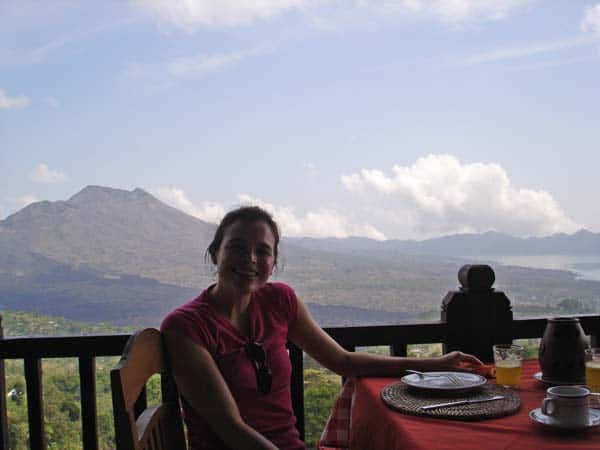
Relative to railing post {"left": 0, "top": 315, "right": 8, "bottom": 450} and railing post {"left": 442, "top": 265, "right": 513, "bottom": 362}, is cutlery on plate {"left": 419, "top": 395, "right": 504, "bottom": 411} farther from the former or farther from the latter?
railing post {"left": 0, "top": 315, "right": 8, "bottom": 450}

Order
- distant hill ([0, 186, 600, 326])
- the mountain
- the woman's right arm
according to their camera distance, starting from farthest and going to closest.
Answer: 1. the mountain
2. distant hill ([0, 186, 600, 326])
3. the woman's right arm

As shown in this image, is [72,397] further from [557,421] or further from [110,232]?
[557,421]

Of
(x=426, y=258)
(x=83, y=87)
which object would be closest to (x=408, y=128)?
(x=426, y=258)

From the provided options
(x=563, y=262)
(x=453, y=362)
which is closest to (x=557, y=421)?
(x=453, y=362)

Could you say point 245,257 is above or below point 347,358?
above

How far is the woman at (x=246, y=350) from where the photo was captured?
1.44 m

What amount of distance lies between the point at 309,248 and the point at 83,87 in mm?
2839

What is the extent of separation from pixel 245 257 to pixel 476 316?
38.1 inches

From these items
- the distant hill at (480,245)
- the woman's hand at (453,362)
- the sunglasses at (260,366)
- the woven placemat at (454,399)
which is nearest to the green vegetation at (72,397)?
the woman's hand at (453,362)

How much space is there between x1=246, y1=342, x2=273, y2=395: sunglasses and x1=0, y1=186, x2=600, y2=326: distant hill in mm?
864

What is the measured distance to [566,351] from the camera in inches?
58.9

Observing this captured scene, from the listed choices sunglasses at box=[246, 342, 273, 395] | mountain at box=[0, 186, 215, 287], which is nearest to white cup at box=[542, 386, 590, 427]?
sunglasses at box=[246, 342, 273, 395]

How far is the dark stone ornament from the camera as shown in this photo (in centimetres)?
150

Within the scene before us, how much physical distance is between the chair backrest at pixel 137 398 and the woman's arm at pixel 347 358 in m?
0.50
